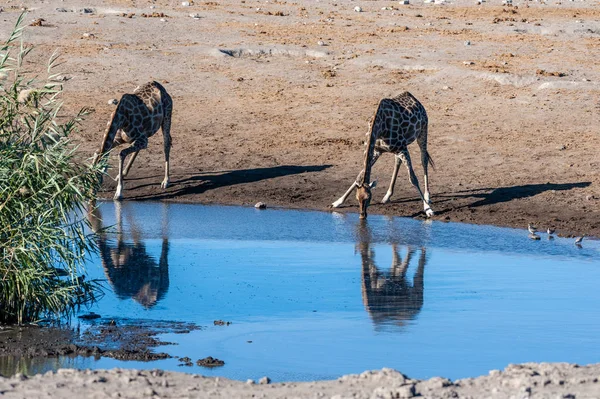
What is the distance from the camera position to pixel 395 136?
53.0 feet

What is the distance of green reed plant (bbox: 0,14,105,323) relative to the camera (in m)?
9.36

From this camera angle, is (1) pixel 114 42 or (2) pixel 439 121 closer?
(2) pixel 439 121

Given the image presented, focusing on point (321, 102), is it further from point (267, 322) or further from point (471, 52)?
point (267, 322)

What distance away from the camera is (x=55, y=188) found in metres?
9.62

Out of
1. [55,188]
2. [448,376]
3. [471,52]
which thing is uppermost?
[471,52]

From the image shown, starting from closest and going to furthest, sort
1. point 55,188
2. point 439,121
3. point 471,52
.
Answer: point 55,188 → point 439,121 → point 471,52

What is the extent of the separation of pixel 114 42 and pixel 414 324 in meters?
15.7

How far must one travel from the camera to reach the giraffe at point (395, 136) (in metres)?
15.6

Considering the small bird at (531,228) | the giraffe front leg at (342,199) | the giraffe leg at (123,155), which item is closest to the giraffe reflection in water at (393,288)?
the small bird at (531,228)

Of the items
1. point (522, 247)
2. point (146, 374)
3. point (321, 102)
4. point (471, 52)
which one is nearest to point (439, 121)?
point (321, 102)

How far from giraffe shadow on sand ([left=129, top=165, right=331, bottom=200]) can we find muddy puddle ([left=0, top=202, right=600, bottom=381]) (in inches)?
42.4

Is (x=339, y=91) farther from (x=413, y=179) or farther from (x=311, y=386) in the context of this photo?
(x=311, y=386)

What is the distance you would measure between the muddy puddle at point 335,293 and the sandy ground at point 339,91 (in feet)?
4.77

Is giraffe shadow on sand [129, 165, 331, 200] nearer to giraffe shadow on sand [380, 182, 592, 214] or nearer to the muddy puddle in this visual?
the muddy puddle
